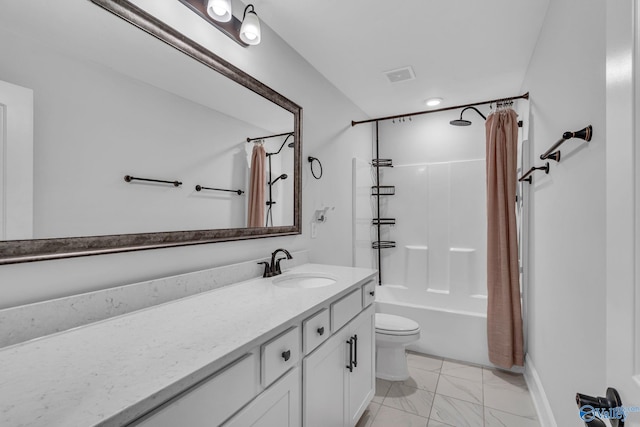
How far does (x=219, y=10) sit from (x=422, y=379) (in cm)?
274

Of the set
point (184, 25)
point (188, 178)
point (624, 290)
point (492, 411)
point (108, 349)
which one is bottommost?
point (492, 411)

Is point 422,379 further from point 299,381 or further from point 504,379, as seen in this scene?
point 299,381

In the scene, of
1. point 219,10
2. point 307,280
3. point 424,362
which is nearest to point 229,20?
point 219,10

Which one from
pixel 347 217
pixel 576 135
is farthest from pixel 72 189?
pixel 347 217

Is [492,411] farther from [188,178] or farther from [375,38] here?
[375,38]

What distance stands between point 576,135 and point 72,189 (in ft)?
5.71

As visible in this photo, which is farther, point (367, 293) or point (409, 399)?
point (409, 399)

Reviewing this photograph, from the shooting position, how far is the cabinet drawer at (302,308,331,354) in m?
1.18

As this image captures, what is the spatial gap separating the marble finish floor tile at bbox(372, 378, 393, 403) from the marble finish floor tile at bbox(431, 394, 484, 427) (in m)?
0.33

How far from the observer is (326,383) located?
1342mm

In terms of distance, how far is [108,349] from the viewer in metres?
0.81

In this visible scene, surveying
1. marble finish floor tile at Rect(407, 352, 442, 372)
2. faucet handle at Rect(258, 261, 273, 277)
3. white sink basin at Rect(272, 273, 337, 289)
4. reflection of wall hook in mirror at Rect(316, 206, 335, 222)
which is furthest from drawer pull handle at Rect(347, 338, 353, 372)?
marble finish floor tile at Rect(407, 352, 442, 372)

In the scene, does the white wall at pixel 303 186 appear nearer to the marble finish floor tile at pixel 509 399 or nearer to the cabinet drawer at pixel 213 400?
the cabinet drawer at pixel 213 400

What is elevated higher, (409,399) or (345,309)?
(345,309)
